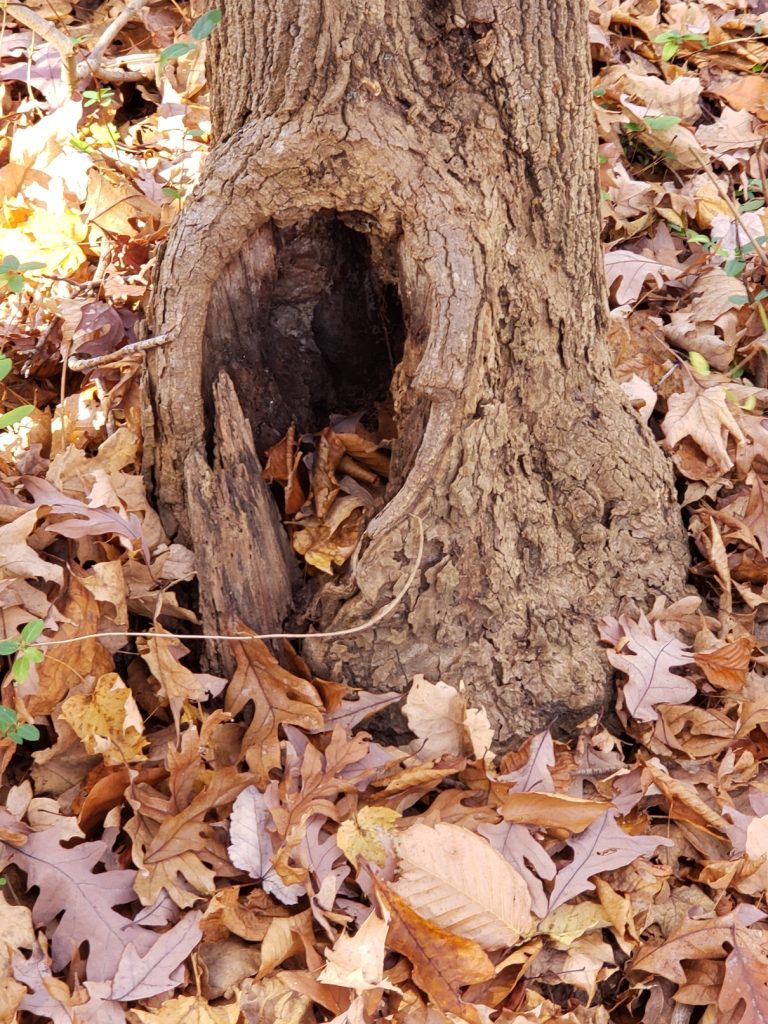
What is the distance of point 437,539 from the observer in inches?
86.4

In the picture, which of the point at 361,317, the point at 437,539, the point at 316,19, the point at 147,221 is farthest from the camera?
the point at 147,221

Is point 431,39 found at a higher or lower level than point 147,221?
Result: higher

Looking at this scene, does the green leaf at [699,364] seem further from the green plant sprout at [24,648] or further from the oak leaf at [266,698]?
the green plant sprout at [24,648]

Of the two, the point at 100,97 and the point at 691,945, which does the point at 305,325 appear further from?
the point at 691,945

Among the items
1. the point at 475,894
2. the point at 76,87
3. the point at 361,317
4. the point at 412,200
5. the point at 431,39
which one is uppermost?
the point at 76,87

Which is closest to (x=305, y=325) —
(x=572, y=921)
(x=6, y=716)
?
(x=6, y=716)

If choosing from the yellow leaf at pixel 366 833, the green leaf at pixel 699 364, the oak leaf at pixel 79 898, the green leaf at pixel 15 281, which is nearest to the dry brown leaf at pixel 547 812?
the yellow leaf at pixel 366 833

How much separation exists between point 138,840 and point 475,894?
28.9 inches

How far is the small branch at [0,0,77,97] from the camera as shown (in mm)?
2736

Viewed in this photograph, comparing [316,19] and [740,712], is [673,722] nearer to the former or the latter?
[740,712]

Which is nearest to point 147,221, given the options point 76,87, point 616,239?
point 76,87

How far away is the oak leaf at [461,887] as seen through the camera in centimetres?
187

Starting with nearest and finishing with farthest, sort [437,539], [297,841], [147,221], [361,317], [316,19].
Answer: [316,19], [297,841], [437,539], [361,317], [147,221]

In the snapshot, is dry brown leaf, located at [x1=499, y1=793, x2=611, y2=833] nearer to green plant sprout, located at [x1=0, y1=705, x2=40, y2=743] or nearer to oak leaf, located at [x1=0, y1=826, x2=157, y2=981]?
oak leaf, located at [x1=0, y1=826, x2=157, y2=981]
